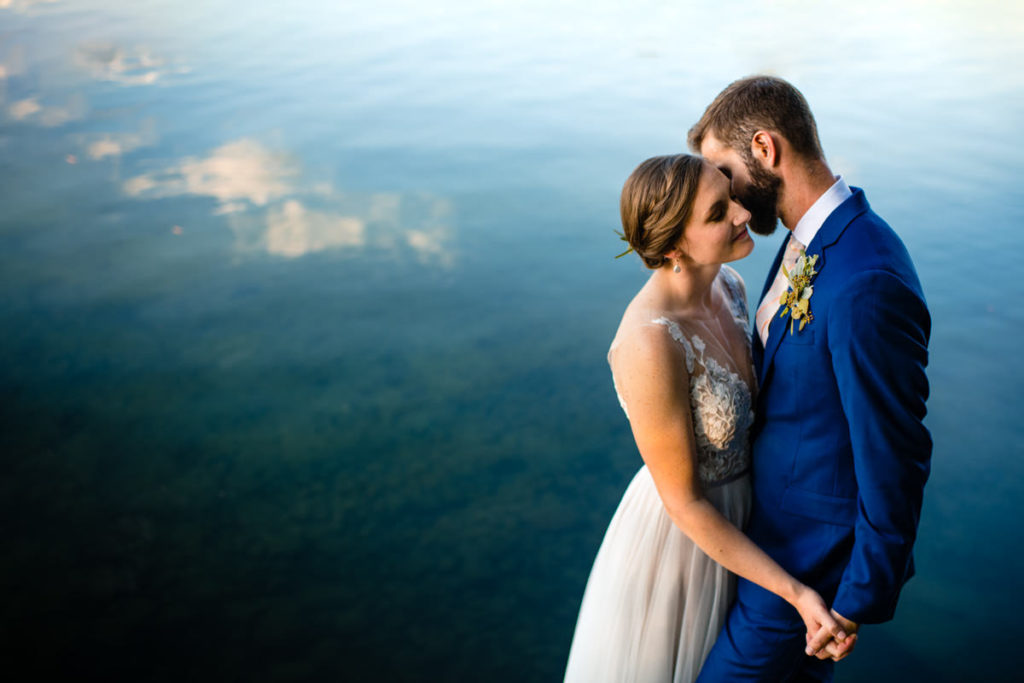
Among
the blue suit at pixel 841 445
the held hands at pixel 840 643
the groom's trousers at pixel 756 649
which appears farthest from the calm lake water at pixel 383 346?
the held hands at pixel 840 643

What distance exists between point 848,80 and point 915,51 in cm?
212

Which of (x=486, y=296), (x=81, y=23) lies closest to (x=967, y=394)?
(x=486, y=296)

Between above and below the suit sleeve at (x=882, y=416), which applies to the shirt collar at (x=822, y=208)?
above

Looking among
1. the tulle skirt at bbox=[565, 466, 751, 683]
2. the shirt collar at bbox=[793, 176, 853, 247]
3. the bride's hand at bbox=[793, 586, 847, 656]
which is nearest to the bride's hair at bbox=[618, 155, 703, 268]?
the shirt collar at bbox=[793, 176, 853, 247]

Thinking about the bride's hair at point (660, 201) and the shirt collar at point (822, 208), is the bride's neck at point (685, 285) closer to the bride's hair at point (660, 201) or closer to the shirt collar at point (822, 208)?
the bride's hair at point (660, 201)

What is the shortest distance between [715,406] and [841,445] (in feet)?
0.87

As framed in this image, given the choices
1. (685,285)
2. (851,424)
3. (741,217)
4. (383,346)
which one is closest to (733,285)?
(685,285)

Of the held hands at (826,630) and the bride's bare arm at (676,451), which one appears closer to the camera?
the held hands at (826,630)

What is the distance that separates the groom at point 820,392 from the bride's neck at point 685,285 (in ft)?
0.50

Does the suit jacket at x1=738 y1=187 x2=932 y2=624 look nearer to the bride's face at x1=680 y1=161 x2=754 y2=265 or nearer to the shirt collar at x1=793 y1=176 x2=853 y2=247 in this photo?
the shirt collar at x1=793 y1=176 x2=853 y2=247

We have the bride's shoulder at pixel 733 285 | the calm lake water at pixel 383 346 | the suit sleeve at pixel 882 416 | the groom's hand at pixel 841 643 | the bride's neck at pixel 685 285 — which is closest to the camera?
the suit sleeve at pixel 882 416

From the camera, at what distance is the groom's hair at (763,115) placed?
1.58 meters

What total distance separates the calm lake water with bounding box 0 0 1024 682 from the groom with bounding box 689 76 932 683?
4.29 ft

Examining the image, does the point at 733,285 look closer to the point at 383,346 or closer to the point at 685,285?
the point at 685,285
